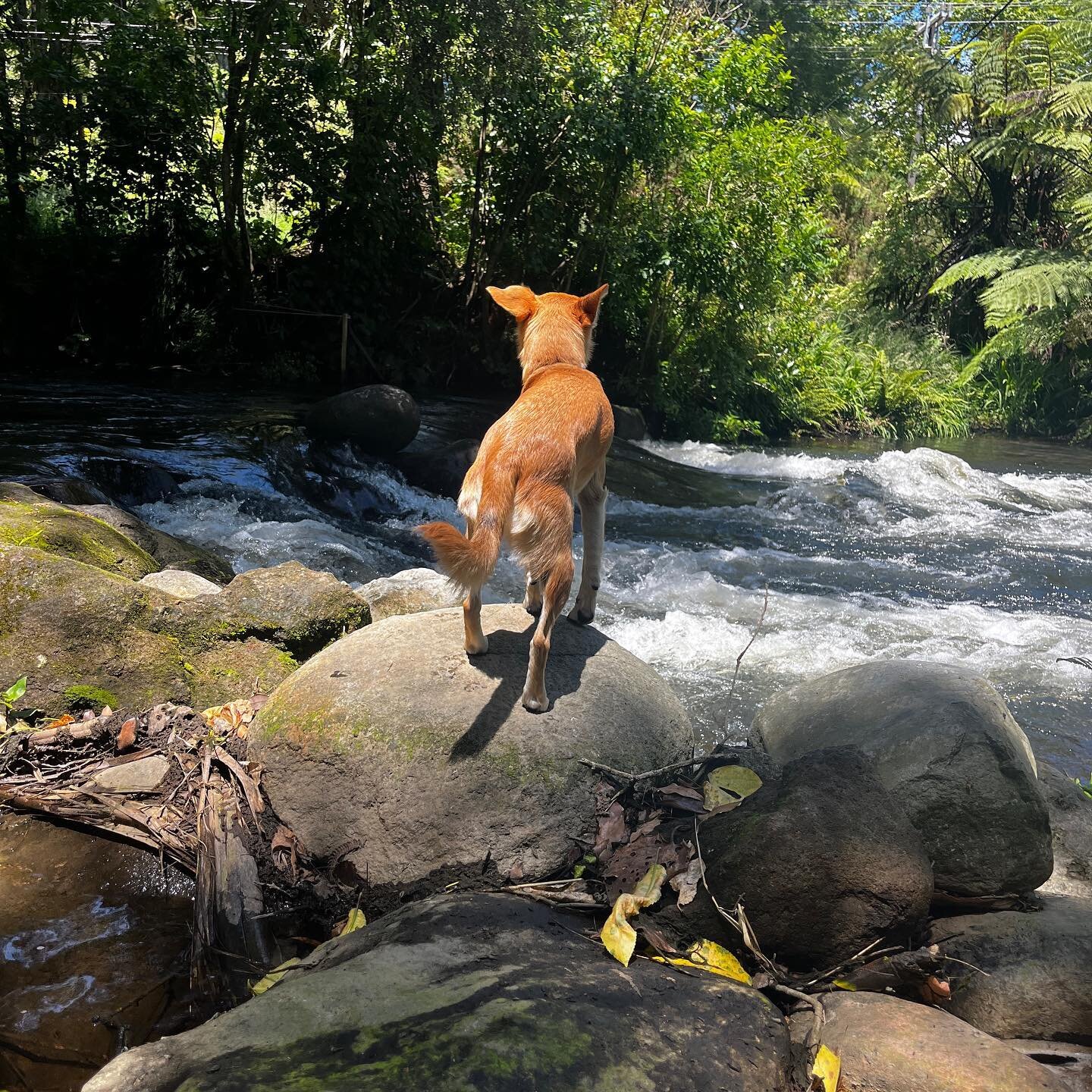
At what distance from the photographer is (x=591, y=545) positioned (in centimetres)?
488

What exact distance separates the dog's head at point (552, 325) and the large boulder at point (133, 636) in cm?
185

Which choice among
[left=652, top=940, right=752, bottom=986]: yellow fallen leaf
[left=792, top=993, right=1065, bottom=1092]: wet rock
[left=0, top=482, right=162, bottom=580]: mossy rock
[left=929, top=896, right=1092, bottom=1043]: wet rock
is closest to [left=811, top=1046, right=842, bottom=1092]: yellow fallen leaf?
[left=792, top=993, right=1065, bottom=1092]: wet rock

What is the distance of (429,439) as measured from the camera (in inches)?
513

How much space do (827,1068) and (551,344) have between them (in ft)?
11.7

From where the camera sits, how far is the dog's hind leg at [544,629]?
3863mm

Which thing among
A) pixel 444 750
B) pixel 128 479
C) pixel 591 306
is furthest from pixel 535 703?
pixel 128 479

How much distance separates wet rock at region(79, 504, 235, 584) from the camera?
23.5 ft

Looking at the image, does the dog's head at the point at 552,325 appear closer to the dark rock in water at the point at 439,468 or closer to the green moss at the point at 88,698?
the green moss at the point at 88,698

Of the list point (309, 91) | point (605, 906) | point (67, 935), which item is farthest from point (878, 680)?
point (309, 91)

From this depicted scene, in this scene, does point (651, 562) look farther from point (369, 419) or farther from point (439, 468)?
point (369, 419)

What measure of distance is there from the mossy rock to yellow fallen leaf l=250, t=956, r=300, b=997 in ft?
9.07

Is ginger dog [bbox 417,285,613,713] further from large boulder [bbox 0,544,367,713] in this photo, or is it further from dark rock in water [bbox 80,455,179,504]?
dark rock in water [bbox 80,455,179,504]

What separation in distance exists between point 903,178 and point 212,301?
75.9ft

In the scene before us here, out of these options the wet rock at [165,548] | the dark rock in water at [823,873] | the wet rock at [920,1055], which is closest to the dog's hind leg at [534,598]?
the dark rock in water at [823,873]
